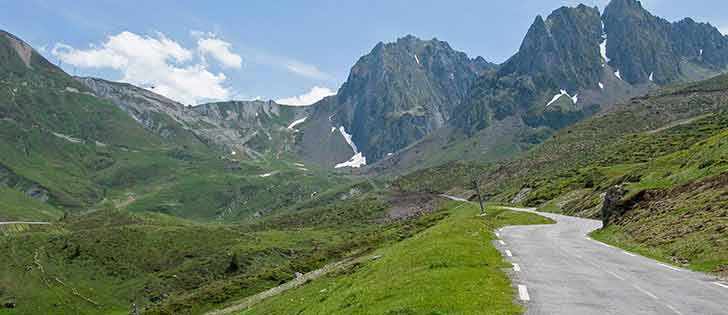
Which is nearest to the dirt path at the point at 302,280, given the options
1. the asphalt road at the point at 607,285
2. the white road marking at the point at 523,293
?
the asphalt road at the point at 607,285

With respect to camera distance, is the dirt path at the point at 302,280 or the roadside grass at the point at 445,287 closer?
the roadside grass at the point at 445,287

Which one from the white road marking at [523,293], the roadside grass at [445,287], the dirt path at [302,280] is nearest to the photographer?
the roadside grass at [445,287]

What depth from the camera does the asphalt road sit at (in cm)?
2119

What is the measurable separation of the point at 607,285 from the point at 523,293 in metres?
5.36

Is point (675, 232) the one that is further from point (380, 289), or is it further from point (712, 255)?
point (380, 289)

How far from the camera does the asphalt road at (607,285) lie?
21.2 meters

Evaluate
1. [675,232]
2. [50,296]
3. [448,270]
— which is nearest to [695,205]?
[675,232]

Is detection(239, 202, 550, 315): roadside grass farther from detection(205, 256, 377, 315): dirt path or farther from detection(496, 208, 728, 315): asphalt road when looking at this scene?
detection(205, 256, 377, 315): dirt path

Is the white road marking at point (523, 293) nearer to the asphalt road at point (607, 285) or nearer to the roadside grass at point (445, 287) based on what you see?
the asphalt road at point (607, 285)

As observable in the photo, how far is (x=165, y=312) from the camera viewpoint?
11569cm

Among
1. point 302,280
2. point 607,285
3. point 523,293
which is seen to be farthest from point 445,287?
point 302,280

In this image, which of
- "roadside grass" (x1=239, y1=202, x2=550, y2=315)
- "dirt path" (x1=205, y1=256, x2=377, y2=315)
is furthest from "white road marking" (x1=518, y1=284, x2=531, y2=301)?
"dirt path" (x1=205, y1=256, x2=377, y2=315)

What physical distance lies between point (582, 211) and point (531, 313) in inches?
3673

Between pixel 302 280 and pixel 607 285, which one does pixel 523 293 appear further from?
pixel 302 280
